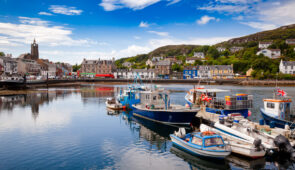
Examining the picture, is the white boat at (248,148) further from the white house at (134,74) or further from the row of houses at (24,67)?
the white house at (134,74)

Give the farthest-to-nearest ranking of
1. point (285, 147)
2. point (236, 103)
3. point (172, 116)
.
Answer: point (236, 103)
point (172, 116)
point (285, 147)

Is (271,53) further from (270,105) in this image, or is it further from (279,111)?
(279,111)

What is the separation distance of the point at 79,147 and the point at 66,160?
10.6ft

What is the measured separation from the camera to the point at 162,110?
97.2 feet

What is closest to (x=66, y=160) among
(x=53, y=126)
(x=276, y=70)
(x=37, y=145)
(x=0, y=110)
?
(x=37, y=145)

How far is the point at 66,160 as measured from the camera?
1884 centimetres

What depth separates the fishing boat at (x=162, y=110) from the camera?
28484 mm

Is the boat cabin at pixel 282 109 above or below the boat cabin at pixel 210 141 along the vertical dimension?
above

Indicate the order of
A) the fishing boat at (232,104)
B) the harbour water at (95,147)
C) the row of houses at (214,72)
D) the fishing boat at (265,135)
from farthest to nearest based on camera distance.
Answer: the row of houses at (214,72) < the fishing boat at (232,104) < the fishing boat at (265,135) < the harbour water at (95,147)

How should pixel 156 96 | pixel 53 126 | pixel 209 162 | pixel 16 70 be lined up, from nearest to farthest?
1. pixel 209 162
2. pixel 53 126
3. pixel 156 96
4. pixel 16 70

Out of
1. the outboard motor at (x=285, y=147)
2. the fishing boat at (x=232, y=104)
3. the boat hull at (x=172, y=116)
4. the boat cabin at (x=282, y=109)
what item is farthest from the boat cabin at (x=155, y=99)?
the outboard motor at (x=285, y=147)

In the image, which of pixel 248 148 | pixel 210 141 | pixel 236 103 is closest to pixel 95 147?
pixel 210 141

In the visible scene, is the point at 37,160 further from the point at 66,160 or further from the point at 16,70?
the point at 16,70

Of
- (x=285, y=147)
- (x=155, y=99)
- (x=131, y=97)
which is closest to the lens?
(x=285, y=147)
